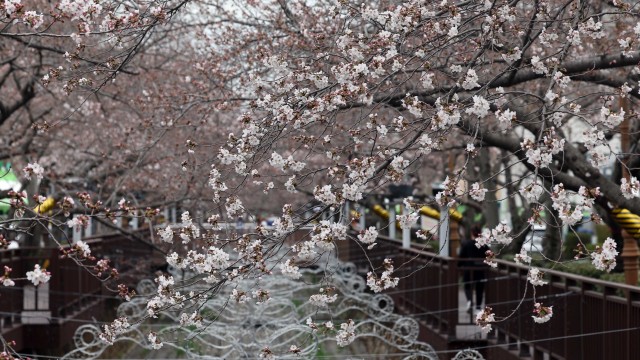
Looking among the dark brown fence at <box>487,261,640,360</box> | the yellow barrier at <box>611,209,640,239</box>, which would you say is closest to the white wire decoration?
the dark brown fence at <box>487,261,640,360</box>

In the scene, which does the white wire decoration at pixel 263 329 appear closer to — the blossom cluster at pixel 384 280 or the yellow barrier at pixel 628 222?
the yellow barrier at pixel 628 222

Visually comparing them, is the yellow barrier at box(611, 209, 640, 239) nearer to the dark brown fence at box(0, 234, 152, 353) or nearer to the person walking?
the person walking

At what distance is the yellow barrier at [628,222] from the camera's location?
568 inches

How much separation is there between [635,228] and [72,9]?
8953mm

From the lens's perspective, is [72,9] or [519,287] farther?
[519,287]

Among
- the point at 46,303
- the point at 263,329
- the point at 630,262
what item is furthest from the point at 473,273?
the point at 46,303

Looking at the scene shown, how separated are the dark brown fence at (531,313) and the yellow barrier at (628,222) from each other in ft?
3.67

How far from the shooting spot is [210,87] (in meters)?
15.6

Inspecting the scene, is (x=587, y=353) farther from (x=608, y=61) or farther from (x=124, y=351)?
(x=124, y=351)

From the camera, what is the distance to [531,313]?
47.0ft

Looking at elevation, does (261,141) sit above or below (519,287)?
above

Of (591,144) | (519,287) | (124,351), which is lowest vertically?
(124,351)

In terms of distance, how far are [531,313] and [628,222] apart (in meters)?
1.73

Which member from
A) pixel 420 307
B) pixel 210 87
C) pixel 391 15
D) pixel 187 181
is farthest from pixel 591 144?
pixel 420 307
